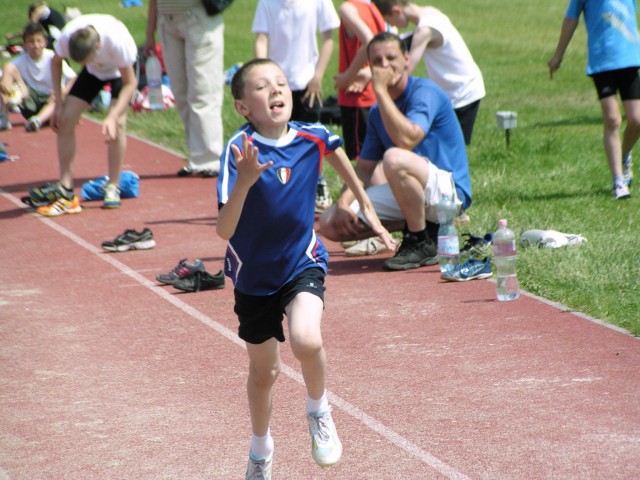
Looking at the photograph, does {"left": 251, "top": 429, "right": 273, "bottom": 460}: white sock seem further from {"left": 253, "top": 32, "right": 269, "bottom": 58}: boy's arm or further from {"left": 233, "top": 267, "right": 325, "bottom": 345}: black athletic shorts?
{"left": 253, "top": 32, "right": 269, "bottom": 58}: boy's arm

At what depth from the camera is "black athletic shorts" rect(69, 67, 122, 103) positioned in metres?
10.9

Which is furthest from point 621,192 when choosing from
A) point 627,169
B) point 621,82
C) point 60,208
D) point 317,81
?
point 60,208

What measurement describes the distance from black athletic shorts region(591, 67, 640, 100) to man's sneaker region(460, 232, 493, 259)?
2395 millimetres

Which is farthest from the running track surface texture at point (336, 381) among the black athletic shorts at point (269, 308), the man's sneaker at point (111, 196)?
the man's sneaker at point (111, 196)

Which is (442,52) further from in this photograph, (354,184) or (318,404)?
(318,404)

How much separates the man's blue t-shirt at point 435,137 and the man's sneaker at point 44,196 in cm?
365

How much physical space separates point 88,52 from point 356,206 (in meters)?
3.25

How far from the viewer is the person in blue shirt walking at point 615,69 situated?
32.4 ft

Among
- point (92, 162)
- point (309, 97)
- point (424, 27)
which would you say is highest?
point (424, 27)

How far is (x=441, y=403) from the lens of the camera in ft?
18.4

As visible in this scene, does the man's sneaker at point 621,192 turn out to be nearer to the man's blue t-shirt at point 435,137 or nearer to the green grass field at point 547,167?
the green grass field at point 547,167

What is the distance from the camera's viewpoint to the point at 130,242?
9.38 m

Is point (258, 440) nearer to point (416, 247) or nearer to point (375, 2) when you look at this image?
point (416, 247)

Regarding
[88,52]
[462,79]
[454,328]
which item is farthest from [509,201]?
[88,52]
